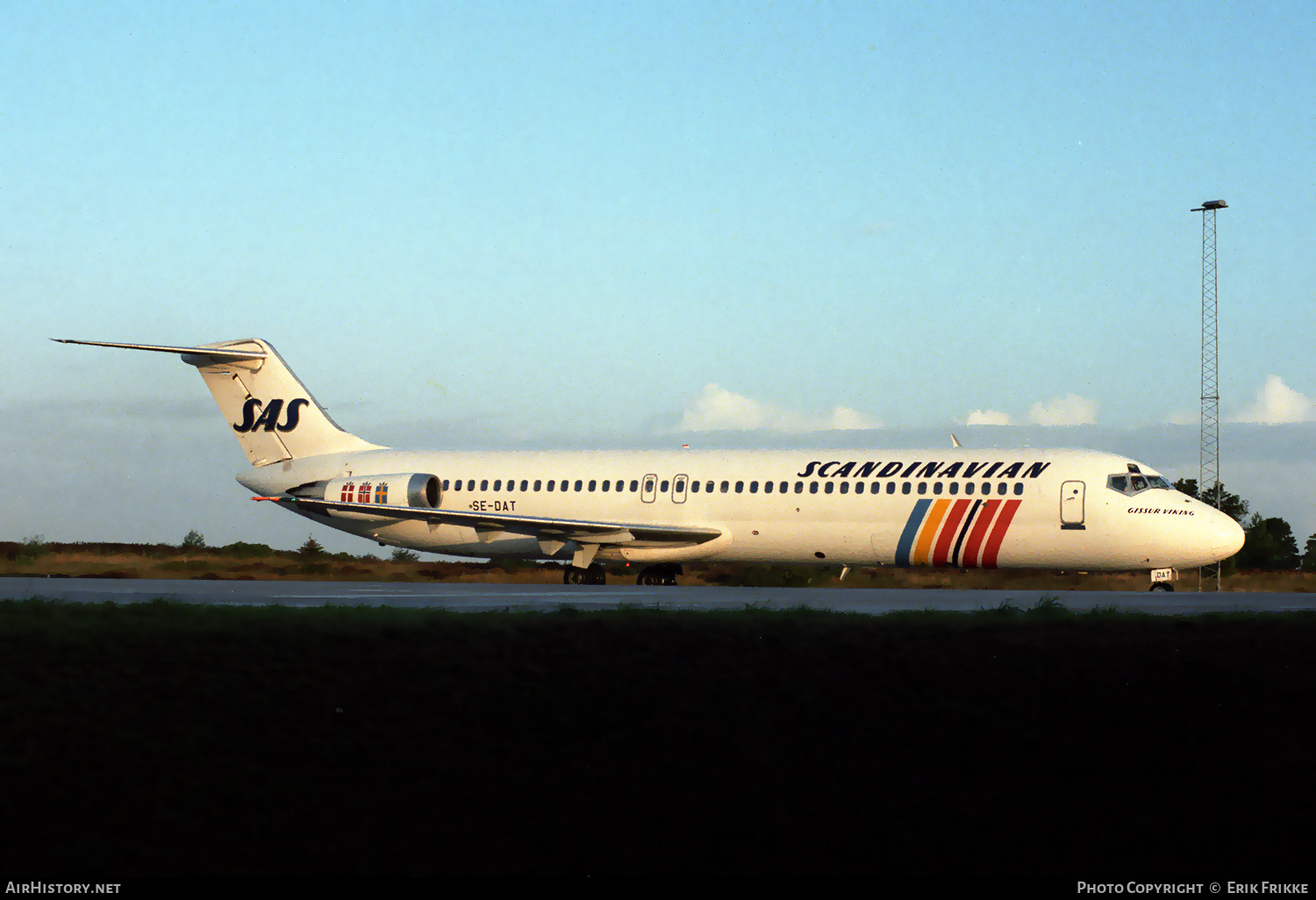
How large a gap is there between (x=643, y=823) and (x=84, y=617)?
7.11 m

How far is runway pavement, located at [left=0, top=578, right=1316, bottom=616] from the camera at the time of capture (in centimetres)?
1997

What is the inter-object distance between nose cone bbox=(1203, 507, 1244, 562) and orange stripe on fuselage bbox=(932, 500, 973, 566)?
5277 millimetres

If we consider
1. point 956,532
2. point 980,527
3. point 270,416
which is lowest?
point 956,532

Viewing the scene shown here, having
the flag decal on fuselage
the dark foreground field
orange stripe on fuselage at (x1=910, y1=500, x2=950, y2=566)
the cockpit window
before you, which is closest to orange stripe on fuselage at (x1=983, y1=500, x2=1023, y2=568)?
the flag decal on fuselage

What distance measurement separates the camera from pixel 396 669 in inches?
486

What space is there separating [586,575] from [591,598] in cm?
1335

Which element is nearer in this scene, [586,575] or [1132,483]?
[1132,483]

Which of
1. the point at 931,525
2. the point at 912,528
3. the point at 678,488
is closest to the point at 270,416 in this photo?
the point at 678,488

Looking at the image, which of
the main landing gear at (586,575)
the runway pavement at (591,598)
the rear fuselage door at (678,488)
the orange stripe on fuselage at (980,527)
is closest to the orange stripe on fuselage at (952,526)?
the orange stripe on fuselage at (980,527)

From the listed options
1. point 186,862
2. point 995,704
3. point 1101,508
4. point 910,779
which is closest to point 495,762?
point 186,862

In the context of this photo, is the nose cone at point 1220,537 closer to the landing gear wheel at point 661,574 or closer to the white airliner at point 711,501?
the white airliner at point 711,501

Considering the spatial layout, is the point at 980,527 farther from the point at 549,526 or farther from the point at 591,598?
the point at 591,598

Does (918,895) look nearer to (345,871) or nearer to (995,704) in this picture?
(995,704)

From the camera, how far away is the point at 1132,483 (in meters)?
30.8
